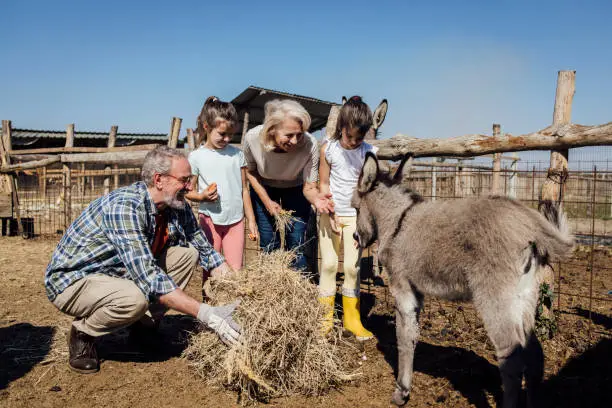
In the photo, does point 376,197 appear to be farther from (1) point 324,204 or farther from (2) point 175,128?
(2) point 175,128

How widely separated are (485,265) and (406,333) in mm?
918

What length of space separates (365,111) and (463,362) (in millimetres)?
2523

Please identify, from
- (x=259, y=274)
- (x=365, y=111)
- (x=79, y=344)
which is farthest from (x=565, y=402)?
(x=79, y=344)

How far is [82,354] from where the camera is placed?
3.95 m

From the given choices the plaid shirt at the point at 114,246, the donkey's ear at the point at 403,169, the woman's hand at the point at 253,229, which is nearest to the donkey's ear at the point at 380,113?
the donkey's ear at the point at 403,169

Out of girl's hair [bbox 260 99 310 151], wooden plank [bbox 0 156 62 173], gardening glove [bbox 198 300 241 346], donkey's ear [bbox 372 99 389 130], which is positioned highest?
donkey's ear [bbox 372 99 389 130]

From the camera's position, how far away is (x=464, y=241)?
3.05 metres

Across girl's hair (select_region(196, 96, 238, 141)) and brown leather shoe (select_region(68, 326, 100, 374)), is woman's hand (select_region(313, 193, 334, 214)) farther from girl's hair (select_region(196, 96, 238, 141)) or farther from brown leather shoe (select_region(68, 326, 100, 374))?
brown leather shoe (select_region(68, 326, 100, 374))

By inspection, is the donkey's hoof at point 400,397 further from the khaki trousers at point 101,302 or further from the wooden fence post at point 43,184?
the wooden fence post at point 43,184

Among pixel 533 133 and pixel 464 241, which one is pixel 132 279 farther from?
pixel 533 133

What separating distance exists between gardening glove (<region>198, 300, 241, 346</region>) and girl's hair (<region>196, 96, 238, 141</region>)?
1.94 meters

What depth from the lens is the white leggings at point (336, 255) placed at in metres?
4.46

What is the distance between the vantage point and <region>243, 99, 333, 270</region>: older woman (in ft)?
13.7

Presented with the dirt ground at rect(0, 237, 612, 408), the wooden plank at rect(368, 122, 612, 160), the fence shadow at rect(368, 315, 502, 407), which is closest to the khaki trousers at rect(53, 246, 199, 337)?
the dirt ground at rect(0, 237, 612, 408)
